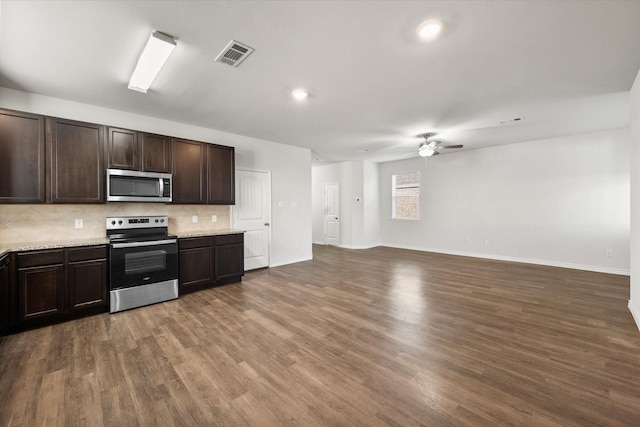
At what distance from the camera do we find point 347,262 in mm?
6129

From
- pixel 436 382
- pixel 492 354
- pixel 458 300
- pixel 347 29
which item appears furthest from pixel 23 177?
pixel 458 300

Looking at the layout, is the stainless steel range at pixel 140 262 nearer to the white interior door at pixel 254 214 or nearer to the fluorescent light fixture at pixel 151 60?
the white interior door at pixel 254 214

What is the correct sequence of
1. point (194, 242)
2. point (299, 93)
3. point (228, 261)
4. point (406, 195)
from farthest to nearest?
1. point (406, 195)
2. point (228, 261)
3. point (194, 242)
4. point (299, 93)

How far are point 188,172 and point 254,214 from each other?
1.61 metres

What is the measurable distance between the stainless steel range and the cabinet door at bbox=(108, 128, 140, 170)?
30.4 inches

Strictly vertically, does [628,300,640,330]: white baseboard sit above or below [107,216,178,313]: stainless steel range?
below

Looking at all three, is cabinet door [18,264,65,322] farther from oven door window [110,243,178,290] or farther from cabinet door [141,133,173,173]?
cabinet door [141,133,173,173]

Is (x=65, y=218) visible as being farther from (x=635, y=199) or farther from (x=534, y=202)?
(x=534, y=202)

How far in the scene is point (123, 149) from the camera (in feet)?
11.5

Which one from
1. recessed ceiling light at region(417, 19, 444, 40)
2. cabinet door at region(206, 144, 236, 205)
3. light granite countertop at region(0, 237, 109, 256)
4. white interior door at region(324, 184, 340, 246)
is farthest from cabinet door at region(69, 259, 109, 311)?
white interior door at region(324, 184, 340, 246)

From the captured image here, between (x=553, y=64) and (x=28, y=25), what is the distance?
4744 mm

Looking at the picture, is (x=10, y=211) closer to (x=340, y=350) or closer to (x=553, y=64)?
(x=340, y=350)

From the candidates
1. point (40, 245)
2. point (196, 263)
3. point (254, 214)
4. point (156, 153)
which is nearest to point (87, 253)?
point (40, 245)

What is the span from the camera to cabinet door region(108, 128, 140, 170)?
3410mm
